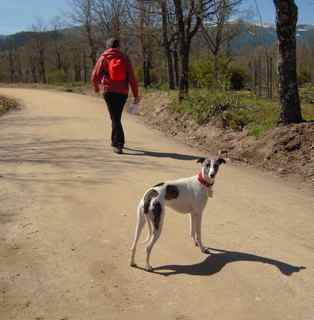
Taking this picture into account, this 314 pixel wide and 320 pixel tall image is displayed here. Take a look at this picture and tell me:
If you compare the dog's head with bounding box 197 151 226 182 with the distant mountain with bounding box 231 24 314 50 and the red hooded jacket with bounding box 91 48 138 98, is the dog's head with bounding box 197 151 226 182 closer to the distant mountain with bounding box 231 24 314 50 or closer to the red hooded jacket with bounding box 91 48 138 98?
the red hooded jacket with bounding box 91 48 138 98

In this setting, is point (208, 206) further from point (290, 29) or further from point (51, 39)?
point (51, 39)

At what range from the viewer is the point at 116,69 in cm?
1007

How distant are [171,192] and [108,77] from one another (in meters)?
5.60

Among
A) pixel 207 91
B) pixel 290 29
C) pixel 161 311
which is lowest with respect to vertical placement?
pixel 161 311

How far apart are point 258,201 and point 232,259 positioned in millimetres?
2358

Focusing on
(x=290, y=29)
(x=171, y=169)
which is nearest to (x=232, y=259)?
(x=171, y=169)

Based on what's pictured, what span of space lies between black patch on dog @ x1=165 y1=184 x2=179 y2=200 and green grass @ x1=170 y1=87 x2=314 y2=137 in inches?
246

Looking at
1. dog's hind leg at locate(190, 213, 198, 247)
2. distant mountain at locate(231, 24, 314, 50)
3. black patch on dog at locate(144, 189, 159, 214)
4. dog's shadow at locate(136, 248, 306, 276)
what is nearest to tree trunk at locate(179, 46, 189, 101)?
distant mountain at locate(231, 24, 314, 50)

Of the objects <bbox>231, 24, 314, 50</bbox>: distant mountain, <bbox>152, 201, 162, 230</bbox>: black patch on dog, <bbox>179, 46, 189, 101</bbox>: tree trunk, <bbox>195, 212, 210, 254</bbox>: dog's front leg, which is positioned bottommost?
<bbox>195, 212, 210, 254</bbox>: dog's front leg

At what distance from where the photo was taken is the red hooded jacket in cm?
1009

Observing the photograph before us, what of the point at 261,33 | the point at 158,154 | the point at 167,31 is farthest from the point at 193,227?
the point at 167,31

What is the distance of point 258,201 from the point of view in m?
7.55

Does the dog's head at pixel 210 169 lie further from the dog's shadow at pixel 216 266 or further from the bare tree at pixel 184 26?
the bare tree at pixel 184 26

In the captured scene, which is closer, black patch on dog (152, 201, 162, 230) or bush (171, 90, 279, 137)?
black patch on dog (152, 201, 162, 230)
